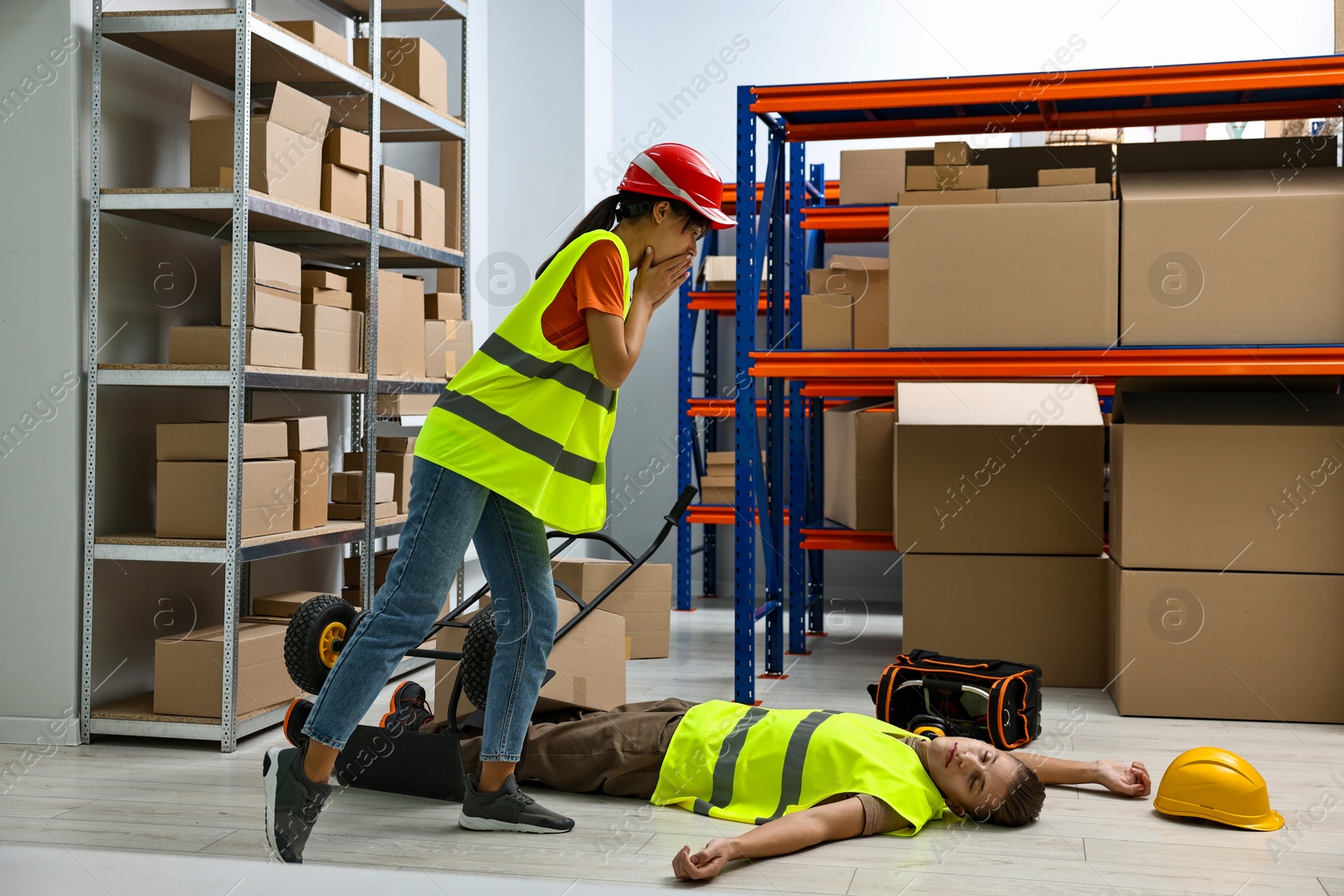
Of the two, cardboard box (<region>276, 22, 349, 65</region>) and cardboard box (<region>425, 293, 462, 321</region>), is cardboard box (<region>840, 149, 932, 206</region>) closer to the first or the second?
cardboard box (<region>425, 293, 462, 321</region>)

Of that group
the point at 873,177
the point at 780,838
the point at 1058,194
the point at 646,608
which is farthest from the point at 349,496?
the point at 873,177

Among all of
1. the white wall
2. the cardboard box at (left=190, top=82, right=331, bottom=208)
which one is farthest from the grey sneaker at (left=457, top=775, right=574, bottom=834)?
the white wall

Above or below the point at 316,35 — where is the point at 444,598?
below

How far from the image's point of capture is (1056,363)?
3.37 m

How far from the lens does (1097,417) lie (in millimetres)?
3645

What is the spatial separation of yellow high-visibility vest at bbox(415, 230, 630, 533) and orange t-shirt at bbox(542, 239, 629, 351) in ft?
0.04

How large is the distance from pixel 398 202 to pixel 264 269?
87 centimetres

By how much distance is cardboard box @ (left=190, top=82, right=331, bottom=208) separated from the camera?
3078mm

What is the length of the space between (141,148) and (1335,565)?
361 centimetres

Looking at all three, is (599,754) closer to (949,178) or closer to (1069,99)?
(949,178)

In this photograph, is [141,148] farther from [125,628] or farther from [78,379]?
[125,628]

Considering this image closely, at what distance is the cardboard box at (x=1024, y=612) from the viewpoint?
145 inches

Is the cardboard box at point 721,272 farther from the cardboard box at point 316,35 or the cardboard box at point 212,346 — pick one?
the cardboard box at point 212,346

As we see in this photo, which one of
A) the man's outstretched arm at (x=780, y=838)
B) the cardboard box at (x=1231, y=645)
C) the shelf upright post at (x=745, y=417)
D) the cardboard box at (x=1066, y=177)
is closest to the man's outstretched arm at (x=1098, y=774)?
the man's outstretched arm at (x=780, y=838)
